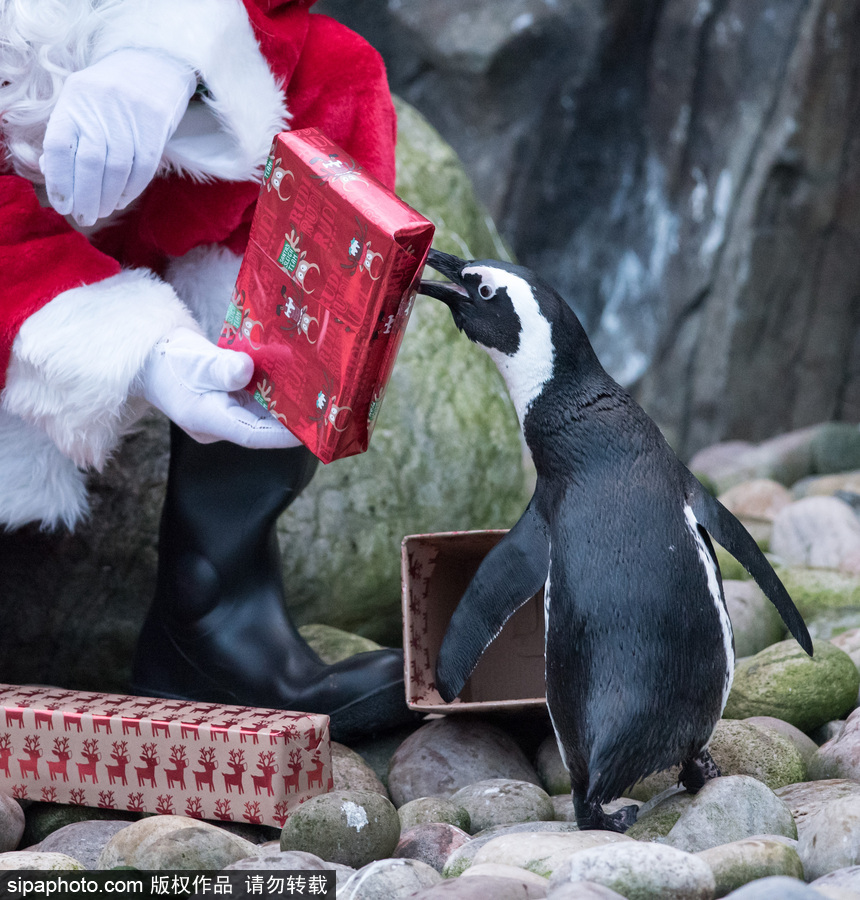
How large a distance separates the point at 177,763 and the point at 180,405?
42 centimetres

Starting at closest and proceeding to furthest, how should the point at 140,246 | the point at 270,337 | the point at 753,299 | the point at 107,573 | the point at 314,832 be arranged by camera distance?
the point at 314,832 → the point at 270,337 → the point at 140,246 → the point at 107,573 → the point at 753,299

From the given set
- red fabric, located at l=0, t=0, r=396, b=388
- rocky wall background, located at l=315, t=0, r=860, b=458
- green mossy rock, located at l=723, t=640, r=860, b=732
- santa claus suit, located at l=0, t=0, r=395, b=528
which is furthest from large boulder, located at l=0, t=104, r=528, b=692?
rocky wall background, located at l=315, t=0, r=860, b=458

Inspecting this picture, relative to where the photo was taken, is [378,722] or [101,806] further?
[378,722]

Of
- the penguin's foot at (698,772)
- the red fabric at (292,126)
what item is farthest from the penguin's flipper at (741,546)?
the red fabric at (292,126)

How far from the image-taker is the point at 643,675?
111 centimetres

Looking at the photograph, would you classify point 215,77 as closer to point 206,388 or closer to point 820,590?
point 206,388

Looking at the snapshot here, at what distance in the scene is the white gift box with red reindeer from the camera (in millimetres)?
1210

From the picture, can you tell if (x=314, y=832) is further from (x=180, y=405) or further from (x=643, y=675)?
(x=180, y=405)

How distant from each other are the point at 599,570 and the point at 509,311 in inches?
12.1

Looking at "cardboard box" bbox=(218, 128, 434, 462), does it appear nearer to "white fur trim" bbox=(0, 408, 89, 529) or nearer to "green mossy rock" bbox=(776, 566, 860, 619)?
"white fur trim" bbox=(0, 408, 89, 529)

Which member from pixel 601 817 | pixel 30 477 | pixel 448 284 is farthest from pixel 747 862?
pixel 30 477

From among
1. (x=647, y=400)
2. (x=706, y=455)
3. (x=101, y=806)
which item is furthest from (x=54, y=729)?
(x=647, y=400)

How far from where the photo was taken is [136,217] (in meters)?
1.43

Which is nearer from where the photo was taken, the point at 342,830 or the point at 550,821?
the point at 342,830
